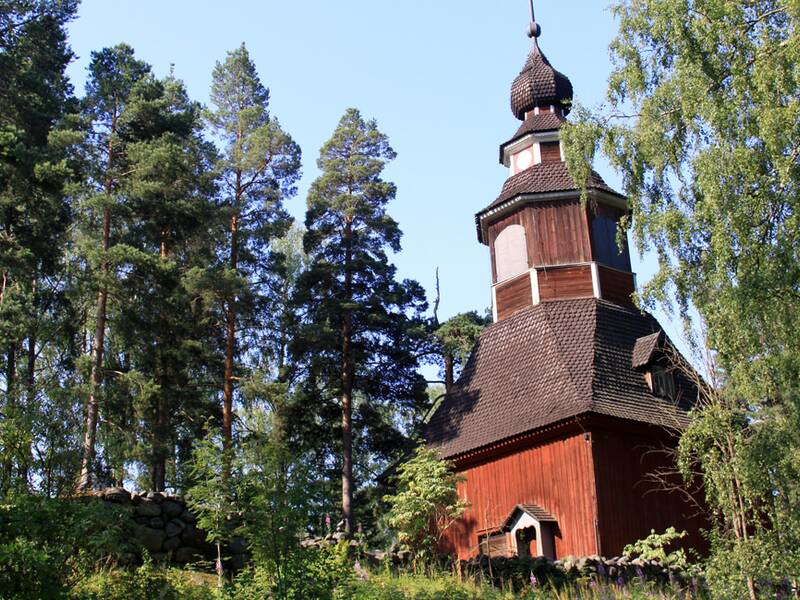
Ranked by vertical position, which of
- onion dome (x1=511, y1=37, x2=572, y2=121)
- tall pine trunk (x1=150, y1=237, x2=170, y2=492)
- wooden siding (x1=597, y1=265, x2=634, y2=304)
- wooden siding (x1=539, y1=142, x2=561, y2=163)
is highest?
onion dome (x1=511, y1=37, x2=572, y2=121)

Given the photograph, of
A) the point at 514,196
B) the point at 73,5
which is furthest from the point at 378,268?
the point at 73,5

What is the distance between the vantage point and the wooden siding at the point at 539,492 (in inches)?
690

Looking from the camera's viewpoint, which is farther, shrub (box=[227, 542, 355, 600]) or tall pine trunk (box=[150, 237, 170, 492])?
tall pine trunk (box=[150, 237, 170, 492])

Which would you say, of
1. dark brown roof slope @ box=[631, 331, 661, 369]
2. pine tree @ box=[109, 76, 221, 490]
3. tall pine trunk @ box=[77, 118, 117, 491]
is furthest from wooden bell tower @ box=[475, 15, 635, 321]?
tall pine trunk @ box=[77, 118, 117, 491]

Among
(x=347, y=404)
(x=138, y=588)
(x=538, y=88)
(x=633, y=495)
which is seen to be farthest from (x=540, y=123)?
(x=138, y=588)

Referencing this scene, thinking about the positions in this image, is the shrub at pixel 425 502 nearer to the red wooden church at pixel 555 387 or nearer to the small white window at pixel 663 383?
the red wooden church at pixel 555 387

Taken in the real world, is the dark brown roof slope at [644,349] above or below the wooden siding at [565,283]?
below

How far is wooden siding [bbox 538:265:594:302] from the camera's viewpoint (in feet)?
69.9

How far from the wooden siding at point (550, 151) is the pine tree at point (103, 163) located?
10185mm

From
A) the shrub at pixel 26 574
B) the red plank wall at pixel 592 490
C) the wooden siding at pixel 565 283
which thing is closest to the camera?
the shrub at pixel 26 574

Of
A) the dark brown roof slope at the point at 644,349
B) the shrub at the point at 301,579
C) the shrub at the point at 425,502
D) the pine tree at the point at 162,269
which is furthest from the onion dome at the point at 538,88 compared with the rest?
the shrub at the point at 301,579

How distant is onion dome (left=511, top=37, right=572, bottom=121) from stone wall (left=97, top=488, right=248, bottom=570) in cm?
1536

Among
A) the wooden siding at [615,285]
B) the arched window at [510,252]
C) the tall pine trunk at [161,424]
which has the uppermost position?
the arched window at [510,252]

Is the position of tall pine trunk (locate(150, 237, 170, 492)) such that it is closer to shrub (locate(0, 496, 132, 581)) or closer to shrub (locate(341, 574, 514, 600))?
shrub (locate(341, 574, 514, 600))
